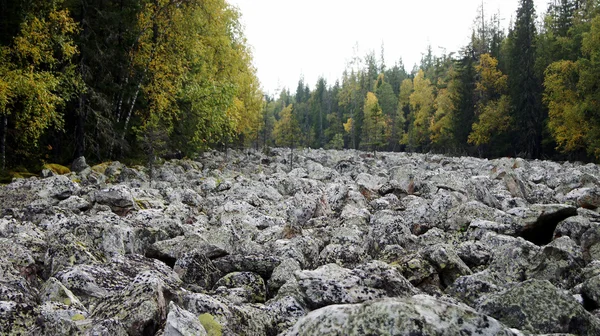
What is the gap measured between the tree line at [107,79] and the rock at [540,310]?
40.4ft

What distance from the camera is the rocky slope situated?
2.65 m

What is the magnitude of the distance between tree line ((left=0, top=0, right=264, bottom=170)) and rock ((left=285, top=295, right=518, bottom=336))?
39.2 feet

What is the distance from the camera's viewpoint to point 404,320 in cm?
214

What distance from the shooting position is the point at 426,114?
6088 cm

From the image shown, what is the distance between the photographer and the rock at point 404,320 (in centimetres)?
210

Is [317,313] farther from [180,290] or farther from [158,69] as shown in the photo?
[158,69]

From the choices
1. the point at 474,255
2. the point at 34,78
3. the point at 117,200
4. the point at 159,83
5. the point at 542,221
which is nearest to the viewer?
the point at 474,255

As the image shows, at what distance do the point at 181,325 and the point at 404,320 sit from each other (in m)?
1.31

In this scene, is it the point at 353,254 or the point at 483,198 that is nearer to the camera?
the point at 353,254

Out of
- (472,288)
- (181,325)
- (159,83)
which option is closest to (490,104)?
(159,83)

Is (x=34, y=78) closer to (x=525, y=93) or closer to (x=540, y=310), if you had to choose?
(x=540, y=310)

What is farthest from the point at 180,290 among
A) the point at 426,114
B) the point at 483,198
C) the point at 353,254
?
the point at 426,114

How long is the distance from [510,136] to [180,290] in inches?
1623

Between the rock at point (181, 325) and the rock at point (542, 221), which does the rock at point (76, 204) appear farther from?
the rock at point (542, 221)
